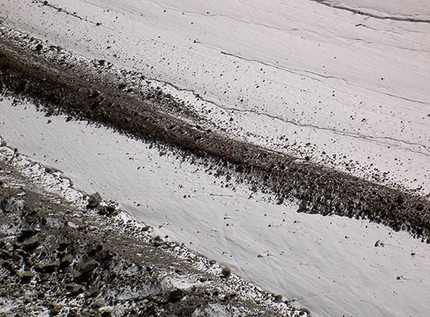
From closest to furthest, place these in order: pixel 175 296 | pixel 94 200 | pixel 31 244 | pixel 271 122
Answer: pixel 175 296 < pixel 31 244 < pixel 94 200 < pixel 271 122

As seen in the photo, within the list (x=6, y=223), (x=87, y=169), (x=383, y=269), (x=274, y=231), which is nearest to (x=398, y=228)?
(x=383, y=269)

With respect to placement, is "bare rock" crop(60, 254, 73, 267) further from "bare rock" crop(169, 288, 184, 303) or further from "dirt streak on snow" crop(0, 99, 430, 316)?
"bare rock" crop(169, 288, 184, 303)

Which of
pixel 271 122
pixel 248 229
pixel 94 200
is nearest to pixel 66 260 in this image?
pixel 94 200

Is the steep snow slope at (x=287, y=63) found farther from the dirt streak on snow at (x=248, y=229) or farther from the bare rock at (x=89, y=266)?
the bare rock at (x=89, y=266)

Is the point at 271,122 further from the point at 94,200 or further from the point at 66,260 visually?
the point at 66,260

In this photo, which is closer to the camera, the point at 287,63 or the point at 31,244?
the point at 31,244

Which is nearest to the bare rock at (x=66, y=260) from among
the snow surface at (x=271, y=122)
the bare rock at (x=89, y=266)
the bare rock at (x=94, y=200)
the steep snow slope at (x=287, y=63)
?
the bare rock at (x=89, y=266)
